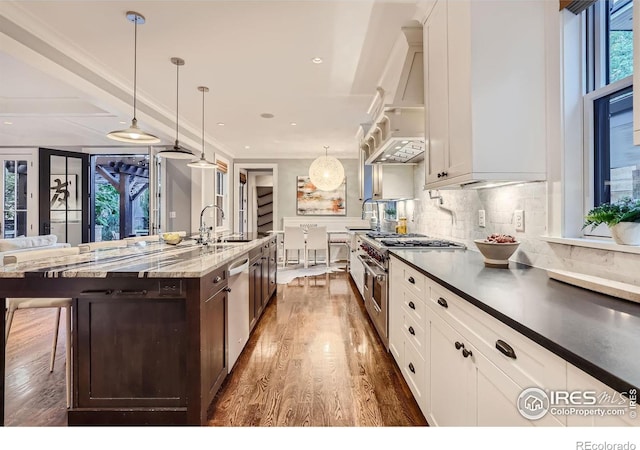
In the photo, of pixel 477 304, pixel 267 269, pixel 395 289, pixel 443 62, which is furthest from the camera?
pixel 267 269

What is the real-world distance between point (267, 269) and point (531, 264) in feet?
9.45

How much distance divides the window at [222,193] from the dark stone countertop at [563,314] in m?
5.92

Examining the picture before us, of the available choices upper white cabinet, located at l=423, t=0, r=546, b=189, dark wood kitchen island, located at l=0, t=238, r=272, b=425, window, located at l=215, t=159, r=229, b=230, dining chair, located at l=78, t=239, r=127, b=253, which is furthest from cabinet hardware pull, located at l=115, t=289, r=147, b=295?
window, located at l=215, t=159, r=229, b=230

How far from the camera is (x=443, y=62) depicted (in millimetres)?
2004

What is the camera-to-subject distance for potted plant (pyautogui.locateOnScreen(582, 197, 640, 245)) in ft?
3.98

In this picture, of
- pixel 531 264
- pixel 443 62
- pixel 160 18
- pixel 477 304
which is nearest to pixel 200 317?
pixel 477 304

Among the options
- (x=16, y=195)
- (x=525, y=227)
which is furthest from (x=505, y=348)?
(x=16, y=195)

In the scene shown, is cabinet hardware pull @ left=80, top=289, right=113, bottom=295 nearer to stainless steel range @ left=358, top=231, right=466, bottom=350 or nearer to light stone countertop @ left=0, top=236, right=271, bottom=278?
light stone countertop @ left=0, top=236, right=271, bottom=278

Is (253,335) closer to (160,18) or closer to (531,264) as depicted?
(531,264)

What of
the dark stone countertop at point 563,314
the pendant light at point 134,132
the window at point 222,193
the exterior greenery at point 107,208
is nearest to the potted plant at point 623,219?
the dark stone countertop at point 563,314

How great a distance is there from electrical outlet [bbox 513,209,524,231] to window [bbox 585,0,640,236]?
1.14 feet

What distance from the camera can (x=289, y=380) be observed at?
2.24 metres

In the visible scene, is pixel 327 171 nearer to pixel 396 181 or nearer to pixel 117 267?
pixel 396 181

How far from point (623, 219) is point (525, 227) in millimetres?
631
